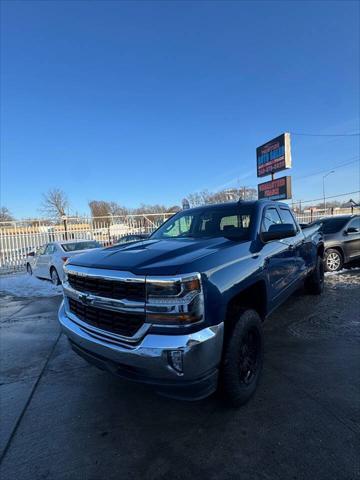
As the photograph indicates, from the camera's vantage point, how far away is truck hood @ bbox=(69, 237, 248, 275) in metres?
2.20

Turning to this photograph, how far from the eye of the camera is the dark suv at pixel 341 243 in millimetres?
8328

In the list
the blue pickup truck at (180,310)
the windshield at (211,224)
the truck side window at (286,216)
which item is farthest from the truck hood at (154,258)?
the truck side window at (286,216)

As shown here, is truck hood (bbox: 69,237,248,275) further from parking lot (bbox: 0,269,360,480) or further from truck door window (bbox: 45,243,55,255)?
truck door window (bbox: 45,243,55,255)

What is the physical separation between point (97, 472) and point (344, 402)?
2142mm

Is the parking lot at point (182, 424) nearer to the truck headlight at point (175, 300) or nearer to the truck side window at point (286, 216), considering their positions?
the truck headlight at point (175, 300)

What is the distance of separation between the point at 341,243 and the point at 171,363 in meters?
7.87

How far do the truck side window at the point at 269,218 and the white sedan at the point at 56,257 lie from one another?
6655mm

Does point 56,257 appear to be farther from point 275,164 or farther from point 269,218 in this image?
point 275,164

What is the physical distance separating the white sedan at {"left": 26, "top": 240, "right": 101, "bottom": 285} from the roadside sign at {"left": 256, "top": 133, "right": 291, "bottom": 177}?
1478cm

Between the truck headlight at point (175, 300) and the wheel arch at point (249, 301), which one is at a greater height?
the truck headlight at point (175, 300)

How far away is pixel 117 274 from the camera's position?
232 cm

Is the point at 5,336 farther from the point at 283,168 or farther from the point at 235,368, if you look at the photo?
the point at 283,168

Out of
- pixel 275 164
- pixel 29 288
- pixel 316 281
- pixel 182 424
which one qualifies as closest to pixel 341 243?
pixel 316 281

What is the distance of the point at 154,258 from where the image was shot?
8.02ft
